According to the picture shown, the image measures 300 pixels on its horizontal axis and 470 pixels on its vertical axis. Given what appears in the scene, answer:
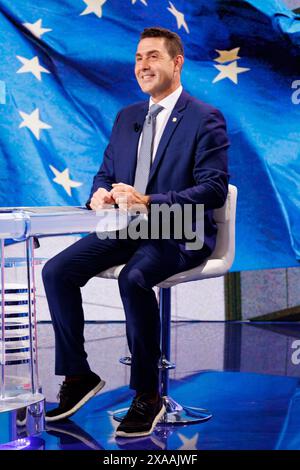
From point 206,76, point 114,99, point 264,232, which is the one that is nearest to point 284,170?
point 264,232

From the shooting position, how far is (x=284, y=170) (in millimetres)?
5812

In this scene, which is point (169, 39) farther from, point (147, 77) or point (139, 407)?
point (139, 407)

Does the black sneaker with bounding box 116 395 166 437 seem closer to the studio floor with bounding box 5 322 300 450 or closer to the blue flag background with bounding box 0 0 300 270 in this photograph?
the studio floor with bounding box 5 322 300 450

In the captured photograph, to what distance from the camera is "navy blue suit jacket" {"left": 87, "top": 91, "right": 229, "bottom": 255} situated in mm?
3502

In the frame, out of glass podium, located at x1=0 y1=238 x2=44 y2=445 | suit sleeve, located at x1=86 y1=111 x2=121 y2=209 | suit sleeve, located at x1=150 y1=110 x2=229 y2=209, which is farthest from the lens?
suit sleeve, located at x1=86 y1=111 x2=121 y2=209

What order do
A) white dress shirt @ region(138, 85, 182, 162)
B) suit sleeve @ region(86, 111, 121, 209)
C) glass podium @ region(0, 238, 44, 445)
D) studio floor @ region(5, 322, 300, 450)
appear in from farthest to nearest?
1. suit sleeve @ region(86, 111, 121, 209)
2. white dress shirt @ region(138, 85, 182, 162)
3. studio floor @ region(5, 322, 300, 450)
4. glass podium @ region(0, 238, 44, 445)

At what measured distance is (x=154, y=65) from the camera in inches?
146

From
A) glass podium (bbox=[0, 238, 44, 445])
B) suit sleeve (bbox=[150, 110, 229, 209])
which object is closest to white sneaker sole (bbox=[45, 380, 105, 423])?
glass podium (bbox=[0, 238, 44, 445])

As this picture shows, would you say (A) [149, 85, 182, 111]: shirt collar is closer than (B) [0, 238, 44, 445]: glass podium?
No

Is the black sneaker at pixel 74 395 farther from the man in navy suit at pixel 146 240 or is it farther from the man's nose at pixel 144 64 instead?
the man's nose at pixel 144 64

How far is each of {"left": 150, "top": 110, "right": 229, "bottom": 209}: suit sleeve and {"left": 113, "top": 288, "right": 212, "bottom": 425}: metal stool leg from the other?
47cm

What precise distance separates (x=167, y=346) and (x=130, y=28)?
9.06 ft
